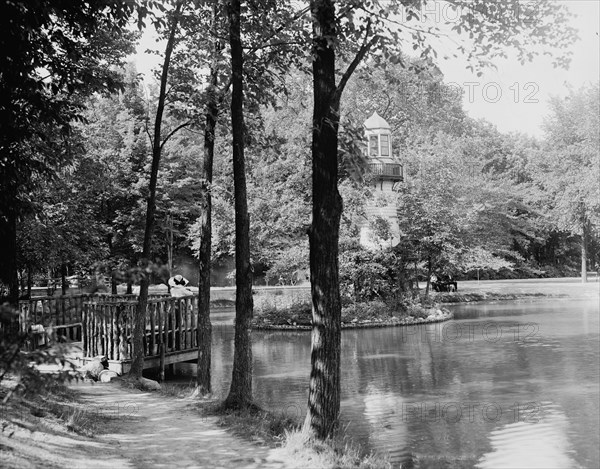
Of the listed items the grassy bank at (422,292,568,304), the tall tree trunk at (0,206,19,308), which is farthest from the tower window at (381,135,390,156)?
the tall tree trunk at (0,206,19,308)

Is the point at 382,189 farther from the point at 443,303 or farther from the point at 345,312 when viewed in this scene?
the point at 345,312

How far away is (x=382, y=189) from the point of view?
3281cm

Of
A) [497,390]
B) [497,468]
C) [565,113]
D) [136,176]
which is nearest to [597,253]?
[565,113]

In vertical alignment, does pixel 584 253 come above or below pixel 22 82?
below

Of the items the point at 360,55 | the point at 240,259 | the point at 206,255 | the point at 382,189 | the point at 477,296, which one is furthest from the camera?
the point at 477,296

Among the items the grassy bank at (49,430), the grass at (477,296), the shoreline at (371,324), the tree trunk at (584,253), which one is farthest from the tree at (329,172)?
the tree trunk at (584,253)

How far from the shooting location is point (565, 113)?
4288 centimetres

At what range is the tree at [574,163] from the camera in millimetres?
38500

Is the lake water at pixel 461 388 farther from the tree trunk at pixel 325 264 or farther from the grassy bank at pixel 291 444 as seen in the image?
the tree trunk at pixel 325 264

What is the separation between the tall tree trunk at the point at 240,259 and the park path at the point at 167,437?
720 mm

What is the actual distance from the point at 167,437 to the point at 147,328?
6.77m

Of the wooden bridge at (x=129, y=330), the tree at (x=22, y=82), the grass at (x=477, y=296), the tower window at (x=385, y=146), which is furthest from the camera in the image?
the grass at (x=477, y=296)

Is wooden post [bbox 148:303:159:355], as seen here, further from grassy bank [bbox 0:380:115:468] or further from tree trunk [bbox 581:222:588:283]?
tree trunk [bbox 581:222:588:283]

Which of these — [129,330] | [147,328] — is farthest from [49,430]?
[147,328]
